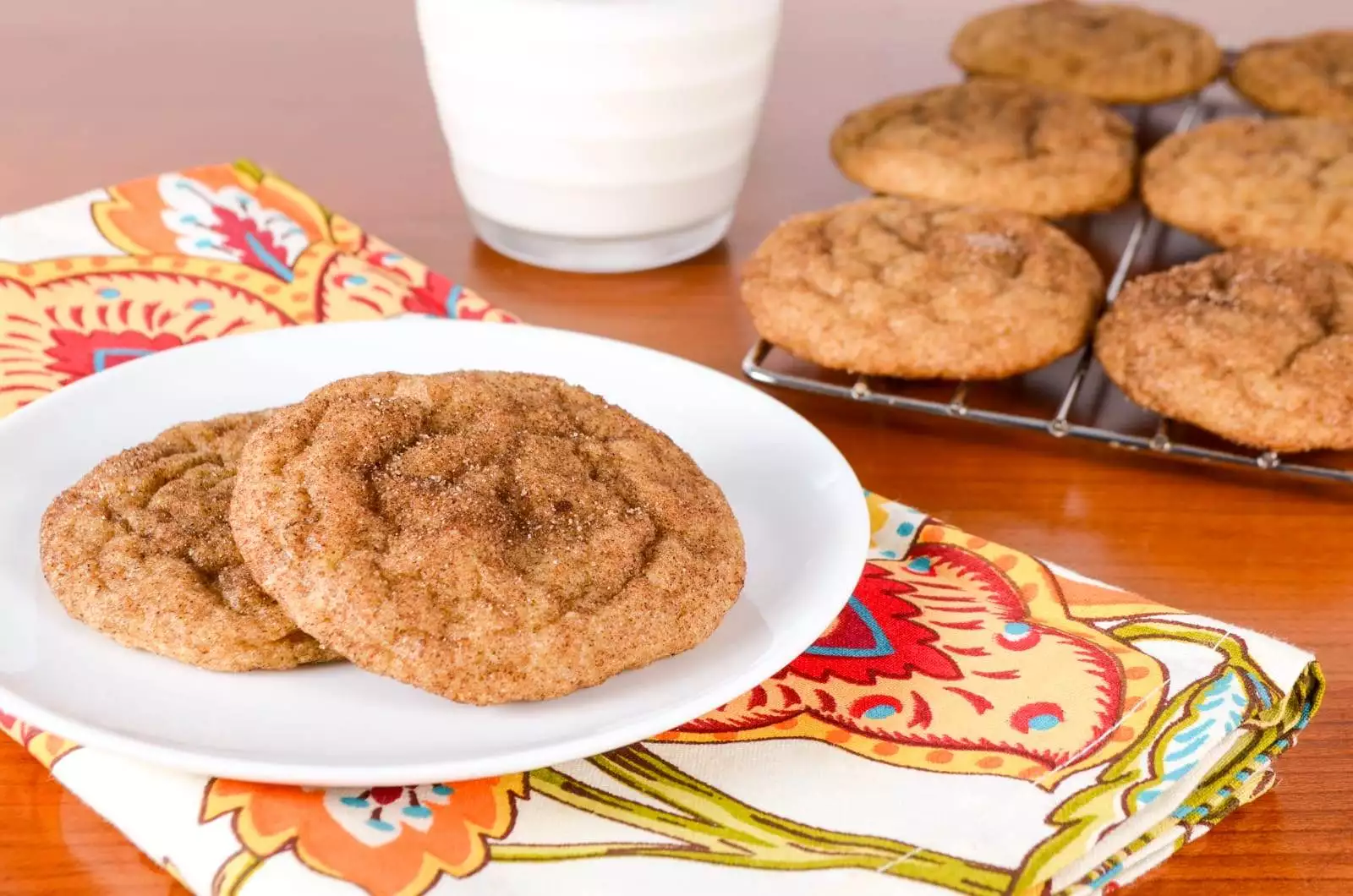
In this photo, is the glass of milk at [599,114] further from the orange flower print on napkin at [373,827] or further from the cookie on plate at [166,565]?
the orange flower print on napkin at [373,827]

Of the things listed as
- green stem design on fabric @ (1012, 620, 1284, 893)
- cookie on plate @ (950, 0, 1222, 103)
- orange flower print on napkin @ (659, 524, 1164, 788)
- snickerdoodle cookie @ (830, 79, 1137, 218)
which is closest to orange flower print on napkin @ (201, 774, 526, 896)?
orange flower print on napkin @ (659, 524, 1164, 788)

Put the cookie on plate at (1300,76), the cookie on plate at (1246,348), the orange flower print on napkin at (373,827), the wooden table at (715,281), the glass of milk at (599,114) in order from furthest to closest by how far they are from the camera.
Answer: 1. the cookie on plate at (1300,76)
2. the glass of milk at (599,114)
3. the cookie on plate at (1246,348)
4. the wooden table at (715,281)
5. the orange flower print on napkin at (373,827)

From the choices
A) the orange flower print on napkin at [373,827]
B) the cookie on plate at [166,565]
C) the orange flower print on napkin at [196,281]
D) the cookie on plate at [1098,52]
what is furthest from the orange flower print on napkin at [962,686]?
the cookie on plate at [1098,52]

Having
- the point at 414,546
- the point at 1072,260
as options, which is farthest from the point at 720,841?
the point at 1072,260

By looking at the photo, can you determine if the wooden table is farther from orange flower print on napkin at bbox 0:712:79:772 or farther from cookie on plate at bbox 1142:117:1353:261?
cookie on plate at bbox 1142:117:1353:261

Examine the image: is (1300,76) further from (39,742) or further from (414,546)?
(39,742)

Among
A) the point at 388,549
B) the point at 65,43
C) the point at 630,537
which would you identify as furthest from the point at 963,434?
the point at 65,43

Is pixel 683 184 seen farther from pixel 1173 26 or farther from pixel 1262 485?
pixel 1173 26
